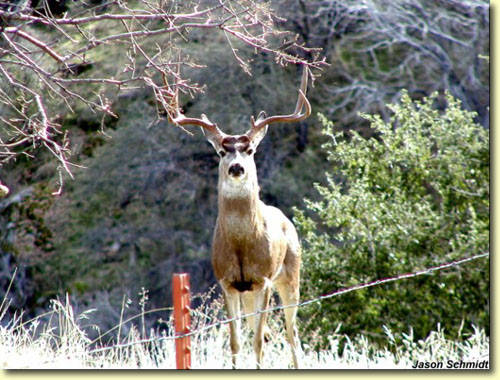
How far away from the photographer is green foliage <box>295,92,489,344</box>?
376 inches

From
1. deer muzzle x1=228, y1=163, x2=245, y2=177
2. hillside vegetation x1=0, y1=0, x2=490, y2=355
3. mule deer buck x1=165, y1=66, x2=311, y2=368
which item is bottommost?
hillside vegetation x1=0, y1=0, x2=490, y2=355

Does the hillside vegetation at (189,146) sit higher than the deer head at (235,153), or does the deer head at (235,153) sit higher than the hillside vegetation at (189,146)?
the deer head at (235,153)

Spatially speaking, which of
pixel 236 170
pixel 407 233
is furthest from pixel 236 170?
pixel 407 233

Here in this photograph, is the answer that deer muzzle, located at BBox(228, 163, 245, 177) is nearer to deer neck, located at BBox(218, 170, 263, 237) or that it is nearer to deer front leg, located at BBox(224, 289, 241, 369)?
deer neck, located at BBox(218, 170, 263, 237)

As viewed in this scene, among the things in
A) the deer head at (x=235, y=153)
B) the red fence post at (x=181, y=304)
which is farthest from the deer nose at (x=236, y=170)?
the red fence post at (x=181, y=304)

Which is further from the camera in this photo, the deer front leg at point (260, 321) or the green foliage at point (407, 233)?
the green foliage at point (407, 233)

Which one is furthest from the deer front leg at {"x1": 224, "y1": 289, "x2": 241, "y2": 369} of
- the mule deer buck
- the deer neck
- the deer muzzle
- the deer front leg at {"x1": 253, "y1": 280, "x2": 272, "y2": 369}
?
the deer muzzle

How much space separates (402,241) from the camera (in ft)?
31.9

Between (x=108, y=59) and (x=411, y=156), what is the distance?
18.3 feet

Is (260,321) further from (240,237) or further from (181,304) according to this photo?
(181,304)

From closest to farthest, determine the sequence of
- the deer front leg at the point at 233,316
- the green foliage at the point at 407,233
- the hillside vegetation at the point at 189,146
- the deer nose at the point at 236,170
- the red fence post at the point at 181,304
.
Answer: the red fence post at the point at 181,304 → the deer nose at the point at 236,170 → the deer front leg at the point at 233,316 → the green foliage at the point at 407,233 → the hillside vegetation at the point at 189,146

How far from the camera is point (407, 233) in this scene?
967cm

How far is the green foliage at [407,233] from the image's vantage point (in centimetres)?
955

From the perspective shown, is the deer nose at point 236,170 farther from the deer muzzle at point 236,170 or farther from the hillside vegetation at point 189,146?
the hillside vegetation at point 189,146
